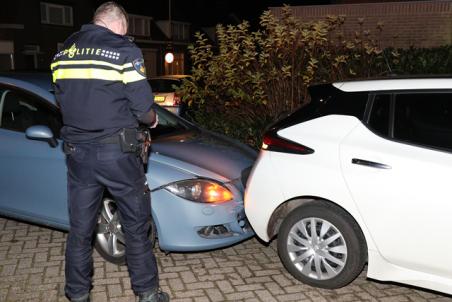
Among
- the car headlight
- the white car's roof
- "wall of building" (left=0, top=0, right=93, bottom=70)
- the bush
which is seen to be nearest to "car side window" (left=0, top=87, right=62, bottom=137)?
the car headlight

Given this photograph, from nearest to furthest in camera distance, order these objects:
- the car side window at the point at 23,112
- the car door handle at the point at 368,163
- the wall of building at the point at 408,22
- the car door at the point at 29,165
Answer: the car door handle at the point at 368,163
the car door at the point at 29,165
the car side window at the point at 23,112
the wall of building at the point at 408,22

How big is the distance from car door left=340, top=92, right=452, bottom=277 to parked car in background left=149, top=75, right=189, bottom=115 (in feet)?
24.3

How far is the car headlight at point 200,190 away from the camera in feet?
13.5

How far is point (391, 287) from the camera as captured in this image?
4.00 metres

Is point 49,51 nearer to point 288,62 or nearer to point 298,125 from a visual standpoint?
point 288,62

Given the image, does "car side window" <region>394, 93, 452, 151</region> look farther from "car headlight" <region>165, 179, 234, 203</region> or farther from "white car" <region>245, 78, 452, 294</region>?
"car headlight" <region>165, 179, 234, 203</region>

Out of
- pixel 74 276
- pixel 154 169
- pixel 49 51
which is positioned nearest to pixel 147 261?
pixel 74 276

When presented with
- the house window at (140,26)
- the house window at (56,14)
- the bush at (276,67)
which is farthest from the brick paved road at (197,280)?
the house window at (140,26)

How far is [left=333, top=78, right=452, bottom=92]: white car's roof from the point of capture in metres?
3.53

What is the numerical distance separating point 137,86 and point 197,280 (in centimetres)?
175

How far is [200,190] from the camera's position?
419 cm

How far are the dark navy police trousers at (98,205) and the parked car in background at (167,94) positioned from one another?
7420mm

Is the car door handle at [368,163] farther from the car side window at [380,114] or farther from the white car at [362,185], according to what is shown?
the car side window at [380,114]

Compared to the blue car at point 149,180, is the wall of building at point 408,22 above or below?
above
